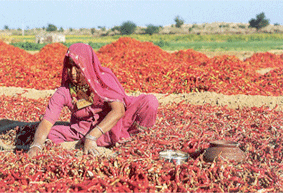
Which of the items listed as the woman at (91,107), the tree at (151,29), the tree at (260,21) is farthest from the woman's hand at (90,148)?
the tree at (260,21)

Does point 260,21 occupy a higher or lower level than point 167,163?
higher

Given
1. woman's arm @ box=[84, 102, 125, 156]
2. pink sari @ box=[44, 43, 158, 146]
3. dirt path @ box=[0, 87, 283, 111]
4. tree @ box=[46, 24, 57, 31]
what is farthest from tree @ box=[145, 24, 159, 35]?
woman's arm @ box=[84, 102, 125, 156]

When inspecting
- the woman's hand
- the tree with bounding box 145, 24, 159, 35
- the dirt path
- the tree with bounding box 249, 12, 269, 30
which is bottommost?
the dirt path

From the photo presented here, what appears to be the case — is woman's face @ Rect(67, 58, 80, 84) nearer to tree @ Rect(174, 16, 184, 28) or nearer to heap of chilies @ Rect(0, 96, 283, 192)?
heap of chilies @ Rect(0, 96, 283, 192)

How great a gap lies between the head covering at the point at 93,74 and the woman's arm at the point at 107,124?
0.08 meters

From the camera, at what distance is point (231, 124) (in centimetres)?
444

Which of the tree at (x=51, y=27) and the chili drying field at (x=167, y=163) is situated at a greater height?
the tree at (x=51, y=27)

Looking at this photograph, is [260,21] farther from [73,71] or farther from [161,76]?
[73,71]

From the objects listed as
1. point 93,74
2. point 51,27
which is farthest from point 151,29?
point 93,74

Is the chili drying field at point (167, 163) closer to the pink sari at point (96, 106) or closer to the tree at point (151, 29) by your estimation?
the pink sari at point (96, 106)

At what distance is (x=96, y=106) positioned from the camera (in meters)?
3.54

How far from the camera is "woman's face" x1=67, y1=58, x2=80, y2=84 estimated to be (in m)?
3.23

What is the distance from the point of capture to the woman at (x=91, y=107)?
3.23 meters

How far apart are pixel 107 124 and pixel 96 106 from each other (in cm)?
34
